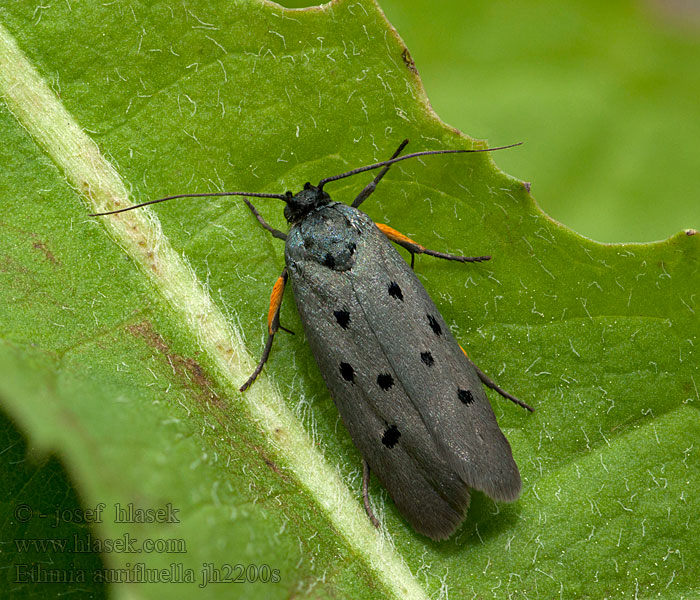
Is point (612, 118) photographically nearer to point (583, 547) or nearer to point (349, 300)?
point (349, 300)

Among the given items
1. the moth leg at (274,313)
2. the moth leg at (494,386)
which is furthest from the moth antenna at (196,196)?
the moth leg at (494,386)

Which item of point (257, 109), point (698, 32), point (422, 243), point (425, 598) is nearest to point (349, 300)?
point (422, 243)

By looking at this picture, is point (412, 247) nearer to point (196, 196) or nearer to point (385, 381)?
point (385, 381)

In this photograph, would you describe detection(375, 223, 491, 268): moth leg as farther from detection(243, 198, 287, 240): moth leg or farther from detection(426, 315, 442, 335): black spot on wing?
detection(243, 198, 287, 240): moth leg

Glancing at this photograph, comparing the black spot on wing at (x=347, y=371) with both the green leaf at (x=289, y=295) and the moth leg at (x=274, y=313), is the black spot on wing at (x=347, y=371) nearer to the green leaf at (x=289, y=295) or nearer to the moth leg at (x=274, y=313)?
the green leaf at (x=289, y=295)

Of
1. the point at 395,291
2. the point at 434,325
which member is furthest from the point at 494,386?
the point at 395,291
